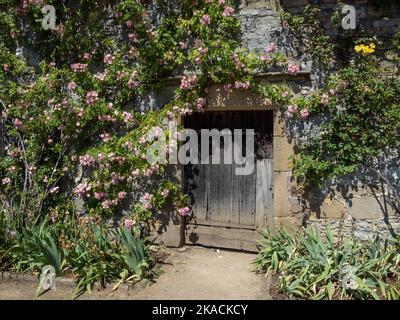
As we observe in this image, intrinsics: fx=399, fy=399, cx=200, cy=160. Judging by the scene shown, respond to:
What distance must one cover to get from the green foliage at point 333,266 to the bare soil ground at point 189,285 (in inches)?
11.5

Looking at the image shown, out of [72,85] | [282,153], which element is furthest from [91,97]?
[282,153]

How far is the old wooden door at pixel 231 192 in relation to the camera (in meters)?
5.27

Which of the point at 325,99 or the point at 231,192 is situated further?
the point at 231,192

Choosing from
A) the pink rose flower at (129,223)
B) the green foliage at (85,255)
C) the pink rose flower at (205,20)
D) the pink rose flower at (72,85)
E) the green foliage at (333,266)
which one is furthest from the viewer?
the pink rose flower at (72,85)

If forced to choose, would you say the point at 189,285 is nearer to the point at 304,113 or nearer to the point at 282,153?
the point at 282,153

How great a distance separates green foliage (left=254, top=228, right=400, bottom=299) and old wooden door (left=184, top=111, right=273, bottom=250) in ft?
2.12

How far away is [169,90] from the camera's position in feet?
17.9

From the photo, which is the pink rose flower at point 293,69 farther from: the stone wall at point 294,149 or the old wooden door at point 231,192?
the old wooden door at point 231,192

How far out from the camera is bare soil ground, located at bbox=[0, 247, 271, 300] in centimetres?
412

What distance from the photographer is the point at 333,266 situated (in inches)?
161

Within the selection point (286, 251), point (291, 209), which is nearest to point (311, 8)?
point (291, 209)

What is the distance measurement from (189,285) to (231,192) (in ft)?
5.00

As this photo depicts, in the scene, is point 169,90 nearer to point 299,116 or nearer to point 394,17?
point 299,116

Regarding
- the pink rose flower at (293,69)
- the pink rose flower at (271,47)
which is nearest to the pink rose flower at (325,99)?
the pink rose flower at (293,69)
